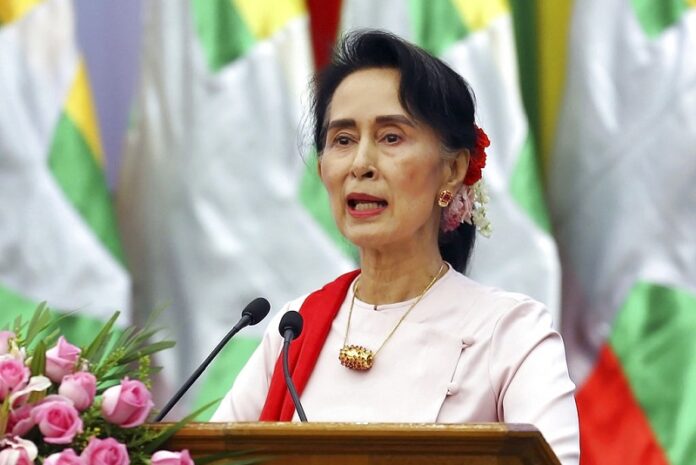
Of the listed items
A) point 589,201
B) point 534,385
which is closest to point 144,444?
point 534,385

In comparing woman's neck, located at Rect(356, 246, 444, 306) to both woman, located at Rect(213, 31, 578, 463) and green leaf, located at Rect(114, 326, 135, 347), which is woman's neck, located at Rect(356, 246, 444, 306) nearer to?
woman, located at Rect(213, 31, 578, 463)

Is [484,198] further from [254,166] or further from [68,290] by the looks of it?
[68,290]

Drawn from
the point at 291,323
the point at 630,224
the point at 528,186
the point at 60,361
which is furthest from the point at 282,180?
the point at 60,361

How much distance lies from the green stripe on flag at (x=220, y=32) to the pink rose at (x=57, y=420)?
2.29 meters

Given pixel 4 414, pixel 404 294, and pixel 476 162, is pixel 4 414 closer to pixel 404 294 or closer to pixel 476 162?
pixel 404 294

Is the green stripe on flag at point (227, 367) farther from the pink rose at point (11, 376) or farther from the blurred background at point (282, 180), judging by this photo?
the pink rose at point (11, 376)

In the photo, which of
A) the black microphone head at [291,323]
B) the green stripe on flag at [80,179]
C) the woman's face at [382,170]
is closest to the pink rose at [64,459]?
the black microphone head at [291,323]

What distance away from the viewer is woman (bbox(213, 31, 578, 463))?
1895 millimetres

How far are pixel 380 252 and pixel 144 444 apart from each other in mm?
740

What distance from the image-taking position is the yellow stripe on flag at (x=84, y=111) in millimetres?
3465

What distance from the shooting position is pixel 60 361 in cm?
141

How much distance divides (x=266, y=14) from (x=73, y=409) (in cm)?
234

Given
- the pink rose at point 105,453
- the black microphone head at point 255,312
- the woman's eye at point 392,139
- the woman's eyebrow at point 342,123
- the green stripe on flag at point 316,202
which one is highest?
the woman's eyebrow at point 342,123

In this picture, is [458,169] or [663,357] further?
[663,357]
